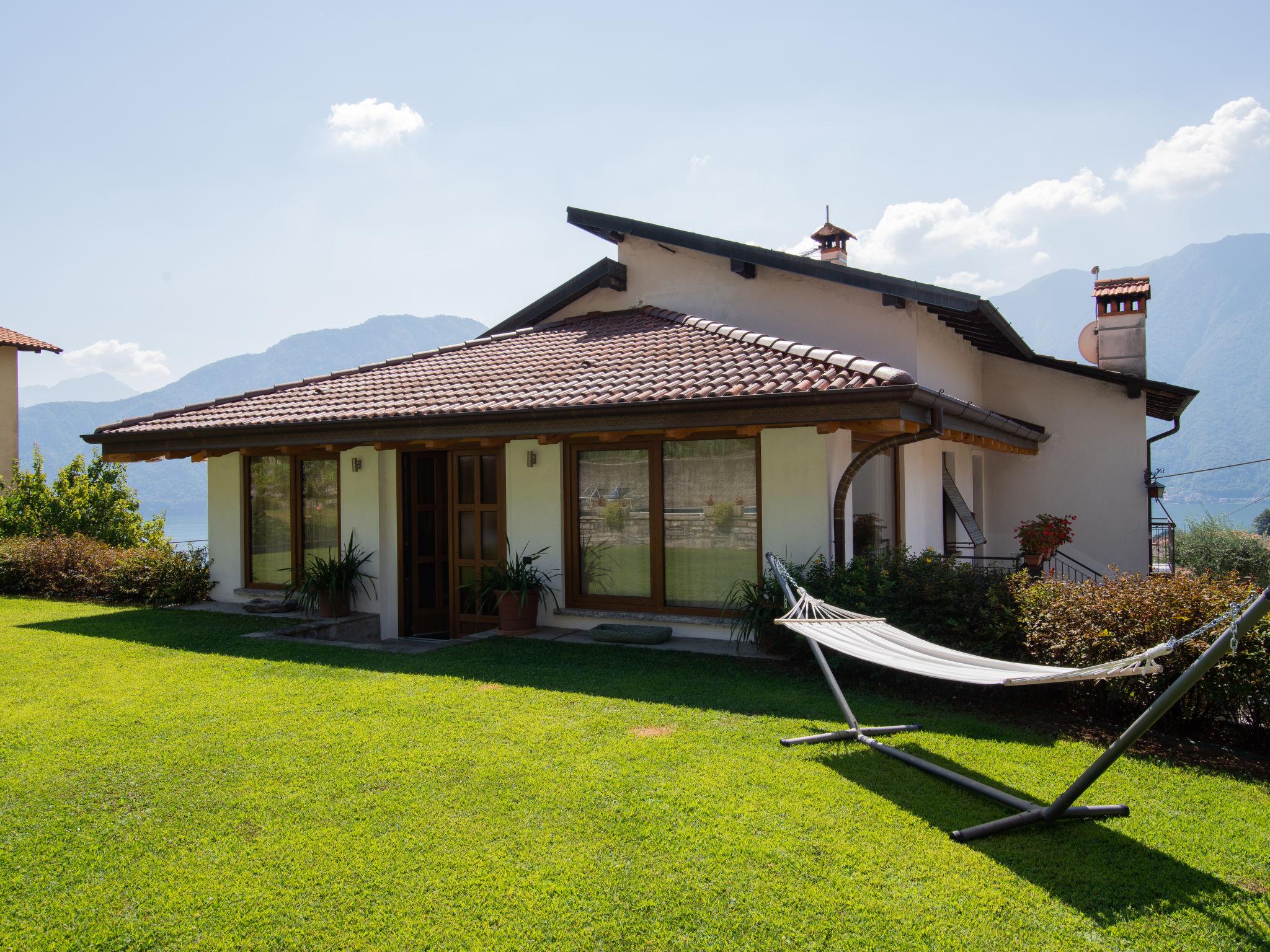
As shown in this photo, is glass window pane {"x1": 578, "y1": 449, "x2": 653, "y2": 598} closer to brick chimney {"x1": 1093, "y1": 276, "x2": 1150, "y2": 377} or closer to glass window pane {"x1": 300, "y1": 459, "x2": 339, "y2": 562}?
glass window pane {"x1": 300, "y1": 459, "x2": 339, "y2": 562}

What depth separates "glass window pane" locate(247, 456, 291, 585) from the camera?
38.5ft

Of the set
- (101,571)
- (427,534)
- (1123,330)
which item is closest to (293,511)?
(427,534)

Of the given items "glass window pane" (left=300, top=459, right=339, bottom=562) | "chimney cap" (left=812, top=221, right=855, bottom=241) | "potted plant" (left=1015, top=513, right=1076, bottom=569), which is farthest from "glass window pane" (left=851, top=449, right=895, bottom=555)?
"glass window pane" (left=300, top=459, right=339, bottom=562)

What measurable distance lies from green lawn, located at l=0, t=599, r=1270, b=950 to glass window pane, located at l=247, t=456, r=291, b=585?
5.06 meters

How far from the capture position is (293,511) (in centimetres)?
1162

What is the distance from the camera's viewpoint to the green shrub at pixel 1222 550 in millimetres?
16531

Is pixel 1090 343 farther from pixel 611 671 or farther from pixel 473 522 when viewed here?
pixel 611 671

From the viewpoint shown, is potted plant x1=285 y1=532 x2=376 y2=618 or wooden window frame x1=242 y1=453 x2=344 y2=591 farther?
wooden window frame x1=242 y1=453 x2=344 y2=591

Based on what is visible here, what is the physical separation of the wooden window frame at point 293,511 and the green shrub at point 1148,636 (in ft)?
27.7

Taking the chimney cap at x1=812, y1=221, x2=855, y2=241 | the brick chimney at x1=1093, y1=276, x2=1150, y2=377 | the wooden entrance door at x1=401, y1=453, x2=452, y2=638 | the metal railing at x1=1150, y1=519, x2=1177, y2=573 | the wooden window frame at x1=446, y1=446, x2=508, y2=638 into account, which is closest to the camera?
the wooden window frame at x1=446, y1=446, x2=508, y2=638

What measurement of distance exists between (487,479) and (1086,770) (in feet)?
25.7

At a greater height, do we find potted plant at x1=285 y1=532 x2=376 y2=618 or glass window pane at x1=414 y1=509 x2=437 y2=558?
glass window pane at x1=414 y1=509 x2=437 y2=558

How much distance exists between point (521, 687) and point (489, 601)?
309cm

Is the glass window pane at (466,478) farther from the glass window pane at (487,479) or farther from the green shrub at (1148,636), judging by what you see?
the green shrub at (1148,636)
